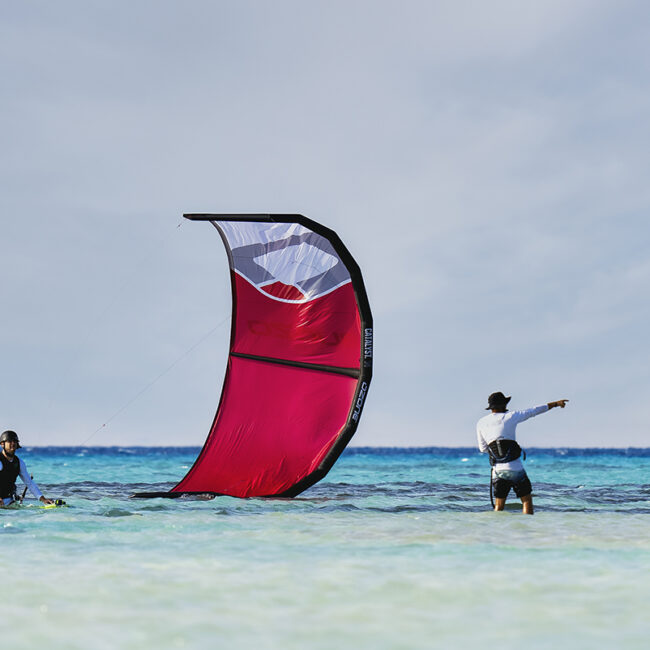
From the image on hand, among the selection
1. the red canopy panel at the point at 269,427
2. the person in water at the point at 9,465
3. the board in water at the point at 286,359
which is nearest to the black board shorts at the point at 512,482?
the board in water at the point at 286,359

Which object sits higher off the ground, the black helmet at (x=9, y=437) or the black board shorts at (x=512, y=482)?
the black helmet at (x=9, y=437)

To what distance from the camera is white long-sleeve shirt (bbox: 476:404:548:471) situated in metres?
11.6

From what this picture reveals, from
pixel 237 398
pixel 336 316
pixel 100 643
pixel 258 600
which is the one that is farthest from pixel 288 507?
pixel 100 643

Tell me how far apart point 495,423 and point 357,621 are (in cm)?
635

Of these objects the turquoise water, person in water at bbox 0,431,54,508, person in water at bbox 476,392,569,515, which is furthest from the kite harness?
person in water at bbox 0,431,54,508

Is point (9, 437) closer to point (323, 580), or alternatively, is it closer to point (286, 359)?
point (286, 359)

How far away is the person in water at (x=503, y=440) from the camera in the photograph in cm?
1162

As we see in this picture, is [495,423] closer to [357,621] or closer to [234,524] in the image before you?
[234,524]

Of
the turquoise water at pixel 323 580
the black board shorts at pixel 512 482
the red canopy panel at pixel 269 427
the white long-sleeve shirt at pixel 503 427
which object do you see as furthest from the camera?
the red canopy panel at pixel 269 427

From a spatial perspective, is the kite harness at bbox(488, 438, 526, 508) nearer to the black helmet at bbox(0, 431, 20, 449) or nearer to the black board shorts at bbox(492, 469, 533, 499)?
the black board shorts at bbox(492, 469, 533, 499)

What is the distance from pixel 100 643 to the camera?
5309 millimetres

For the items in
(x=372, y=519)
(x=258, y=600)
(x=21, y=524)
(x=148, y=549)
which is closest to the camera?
(x=258, y=600)

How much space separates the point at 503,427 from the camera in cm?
1163

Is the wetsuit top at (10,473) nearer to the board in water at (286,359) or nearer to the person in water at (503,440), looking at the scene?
the board in water at (286,359)
